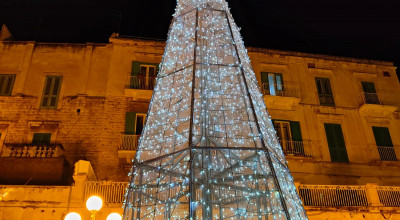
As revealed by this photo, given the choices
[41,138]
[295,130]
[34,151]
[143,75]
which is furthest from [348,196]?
[41,138]

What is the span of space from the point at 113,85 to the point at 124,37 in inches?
106

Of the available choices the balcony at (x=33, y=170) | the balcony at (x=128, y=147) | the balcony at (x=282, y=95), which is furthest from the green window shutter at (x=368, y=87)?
the balcony at (x=33, y=170)

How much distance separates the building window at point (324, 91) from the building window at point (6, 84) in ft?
47.0

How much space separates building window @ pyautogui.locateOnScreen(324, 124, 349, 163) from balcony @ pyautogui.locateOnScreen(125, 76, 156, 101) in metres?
8.36

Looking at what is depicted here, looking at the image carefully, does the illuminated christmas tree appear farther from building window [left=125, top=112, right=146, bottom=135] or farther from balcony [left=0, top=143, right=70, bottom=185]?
building window [left=125, top=112, right=146, bottom=135]

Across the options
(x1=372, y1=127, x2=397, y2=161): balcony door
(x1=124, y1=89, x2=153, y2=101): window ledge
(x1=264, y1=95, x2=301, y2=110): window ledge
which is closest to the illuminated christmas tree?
(x1=124, y1=89, x2=153, y2=101): window ledge

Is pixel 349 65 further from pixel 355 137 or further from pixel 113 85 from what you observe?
pixel 113 85

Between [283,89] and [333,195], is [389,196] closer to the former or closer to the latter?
[333,195]

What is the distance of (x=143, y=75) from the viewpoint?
17109 mm

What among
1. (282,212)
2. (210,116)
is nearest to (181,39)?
(210,116)

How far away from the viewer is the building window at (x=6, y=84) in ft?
53.4

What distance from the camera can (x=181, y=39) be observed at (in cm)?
830

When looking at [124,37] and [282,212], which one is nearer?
[282,212]

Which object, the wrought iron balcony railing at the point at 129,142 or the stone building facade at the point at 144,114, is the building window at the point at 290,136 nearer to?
the stone building facade at the point at 144,114
